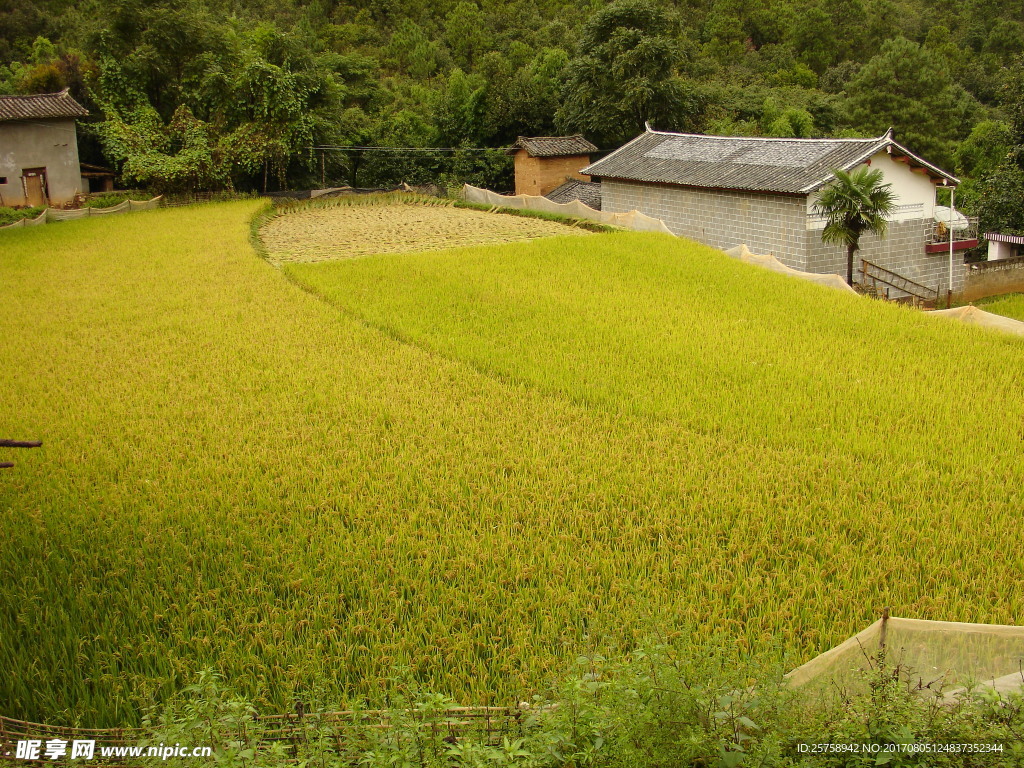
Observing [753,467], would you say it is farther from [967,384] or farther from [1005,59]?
[1005,59]

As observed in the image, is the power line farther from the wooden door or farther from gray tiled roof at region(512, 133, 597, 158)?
the wooden door

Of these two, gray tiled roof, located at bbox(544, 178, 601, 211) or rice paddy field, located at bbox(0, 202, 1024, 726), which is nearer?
rice paddy field, located at bbox(0, 202, 1024, 726)

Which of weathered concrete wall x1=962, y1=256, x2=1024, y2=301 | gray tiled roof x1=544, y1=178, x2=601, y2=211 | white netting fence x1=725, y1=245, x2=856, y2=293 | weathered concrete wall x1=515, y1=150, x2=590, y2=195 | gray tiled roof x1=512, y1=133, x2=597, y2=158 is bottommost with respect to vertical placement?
weathered concrete wall x1=962, y1=256, x2=1024, y2=301

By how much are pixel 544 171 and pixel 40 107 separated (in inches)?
499

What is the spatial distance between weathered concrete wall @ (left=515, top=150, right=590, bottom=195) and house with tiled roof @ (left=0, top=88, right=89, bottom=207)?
447 inches

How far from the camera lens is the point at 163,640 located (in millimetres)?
4422

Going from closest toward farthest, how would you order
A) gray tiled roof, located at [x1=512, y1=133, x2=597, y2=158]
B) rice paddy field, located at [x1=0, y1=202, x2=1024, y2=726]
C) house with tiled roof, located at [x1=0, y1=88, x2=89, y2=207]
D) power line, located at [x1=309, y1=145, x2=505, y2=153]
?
1. rice paddy field, located at [x1=0, y1=202, x2=1024, y2=726]
2. house with tiled roof, located at [x1=0, y1=88, x2=89, y2=207]
3. gray tiled roof, located at [x1=512, y1=133, x2=597, y2=158]
4. power line, located at [x1=309, y1=145, x2=505, y2=153]

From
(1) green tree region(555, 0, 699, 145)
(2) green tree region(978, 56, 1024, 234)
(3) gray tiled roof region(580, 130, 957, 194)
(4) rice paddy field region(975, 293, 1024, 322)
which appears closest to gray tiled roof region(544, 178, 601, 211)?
(3) gray tiled roof region(580, 130, 957, 194)

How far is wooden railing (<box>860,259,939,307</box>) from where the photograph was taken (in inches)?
645

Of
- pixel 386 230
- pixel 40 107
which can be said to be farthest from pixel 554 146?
pixel 40 107

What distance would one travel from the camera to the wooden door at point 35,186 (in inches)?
838

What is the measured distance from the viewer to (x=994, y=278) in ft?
61.4

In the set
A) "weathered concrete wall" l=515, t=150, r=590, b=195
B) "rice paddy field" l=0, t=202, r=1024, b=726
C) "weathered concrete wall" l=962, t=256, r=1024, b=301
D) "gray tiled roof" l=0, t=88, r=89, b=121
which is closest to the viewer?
"rice paddy field" l=0, t=202, r=1024, b=726

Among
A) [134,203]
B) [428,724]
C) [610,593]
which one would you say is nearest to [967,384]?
[610,593]
